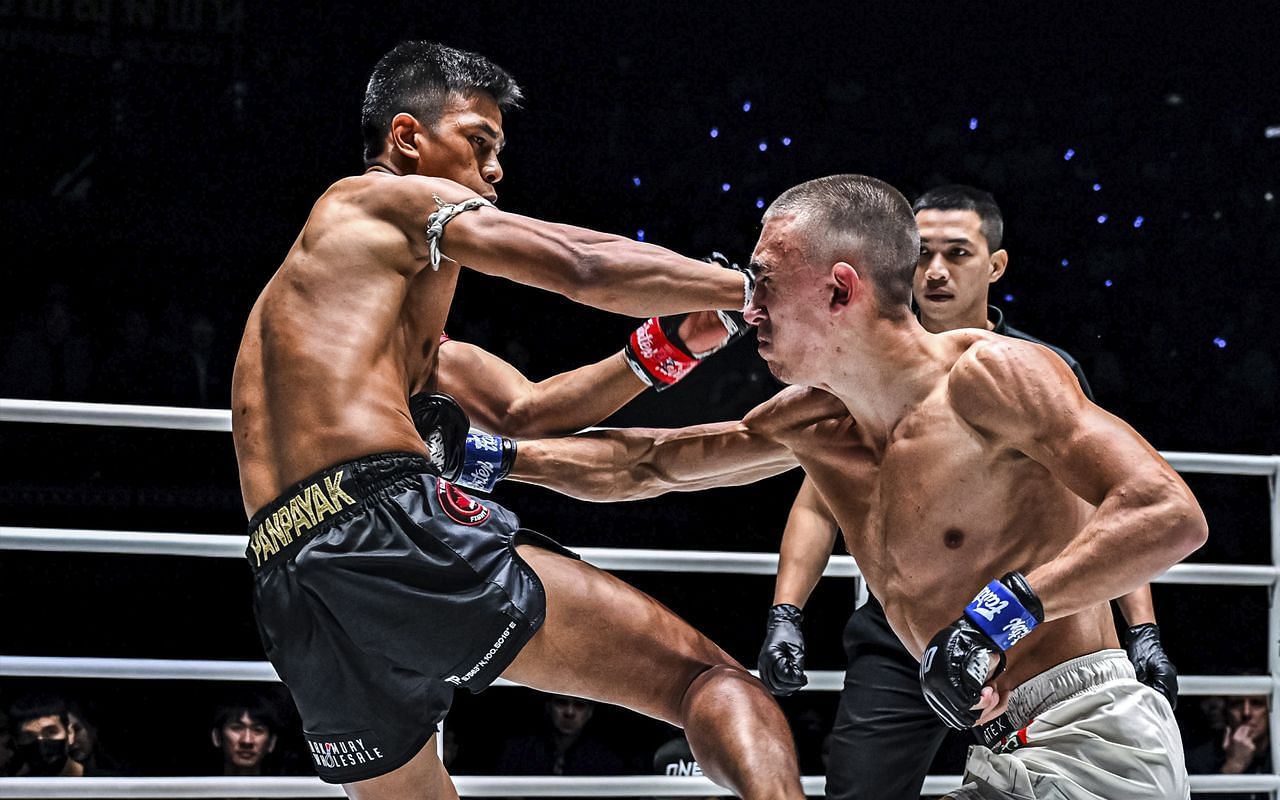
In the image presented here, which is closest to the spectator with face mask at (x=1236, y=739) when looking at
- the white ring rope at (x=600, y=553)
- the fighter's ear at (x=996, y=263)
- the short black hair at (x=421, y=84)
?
the white ring rope at (x=600, y=553)

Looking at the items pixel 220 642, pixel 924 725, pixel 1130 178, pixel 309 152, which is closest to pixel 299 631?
pixel 924 725

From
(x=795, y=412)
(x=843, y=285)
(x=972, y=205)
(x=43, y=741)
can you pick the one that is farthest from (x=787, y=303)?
(x=43, y=741)

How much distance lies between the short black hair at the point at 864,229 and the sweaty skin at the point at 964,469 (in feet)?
0.09

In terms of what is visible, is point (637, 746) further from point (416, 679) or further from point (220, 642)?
point (416, 679)

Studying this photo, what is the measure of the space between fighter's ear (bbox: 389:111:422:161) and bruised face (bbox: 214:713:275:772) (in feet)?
7.03

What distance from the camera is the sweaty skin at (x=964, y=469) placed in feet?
4.93

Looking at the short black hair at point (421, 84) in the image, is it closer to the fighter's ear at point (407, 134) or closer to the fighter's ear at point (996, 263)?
the fighter's ear at point (407, 134)

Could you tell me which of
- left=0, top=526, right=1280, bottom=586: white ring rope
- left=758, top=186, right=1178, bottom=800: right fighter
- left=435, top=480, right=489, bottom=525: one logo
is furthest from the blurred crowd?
left=435, top=480, right=489, bottom=525: one logo

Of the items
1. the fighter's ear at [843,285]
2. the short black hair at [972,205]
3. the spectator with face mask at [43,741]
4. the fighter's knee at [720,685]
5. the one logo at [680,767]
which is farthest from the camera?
the one logo at [680,767]

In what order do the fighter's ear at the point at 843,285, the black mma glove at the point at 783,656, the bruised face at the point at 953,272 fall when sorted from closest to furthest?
the fighter's ear at the point at 843,285
the black mma glove at the point at 783,656
the bruised face at the point at 953,272

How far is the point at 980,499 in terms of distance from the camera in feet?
5.64

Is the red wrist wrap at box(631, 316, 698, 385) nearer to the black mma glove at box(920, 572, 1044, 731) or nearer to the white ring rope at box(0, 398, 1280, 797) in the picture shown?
the white ring rope at box(0, 398, 1280, 797)

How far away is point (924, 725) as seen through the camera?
98.6 inches

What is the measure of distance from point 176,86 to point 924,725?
164 inches
